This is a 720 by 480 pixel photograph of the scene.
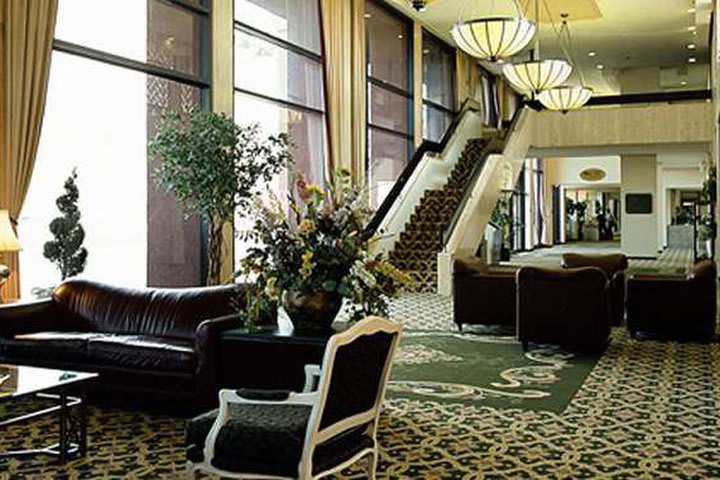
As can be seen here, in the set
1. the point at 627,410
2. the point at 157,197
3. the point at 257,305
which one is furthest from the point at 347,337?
the point at 157,197

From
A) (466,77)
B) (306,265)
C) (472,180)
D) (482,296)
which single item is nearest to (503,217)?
(466,77)

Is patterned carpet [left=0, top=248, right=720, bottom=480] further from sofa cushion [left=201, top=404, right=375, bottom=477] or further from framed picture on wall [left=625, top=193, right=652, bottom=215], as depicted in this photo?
framed picture on wall [left=625, top=193, right=652, bottom=215]

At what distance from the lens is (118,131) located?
31.7 feet

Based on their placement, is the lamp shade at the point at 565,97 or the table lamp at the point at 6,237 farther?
the lamp shade at the point at 565,97

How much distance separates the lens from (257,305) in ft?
15.9

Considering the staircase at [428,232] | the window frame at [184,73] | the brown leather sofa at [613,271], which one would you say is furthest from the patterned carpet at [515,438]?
the staircase at [428,232]

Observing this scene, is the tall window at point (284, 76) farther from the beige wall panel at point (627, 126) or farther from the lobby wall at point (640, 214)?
the lobby wall at point (640, 214)

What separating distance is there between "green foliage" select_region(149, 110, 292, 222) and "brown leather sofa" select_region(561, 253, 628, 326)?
442cm

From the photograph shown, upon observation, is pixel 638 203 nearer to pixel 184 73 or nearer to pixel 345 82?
pixel 345 82

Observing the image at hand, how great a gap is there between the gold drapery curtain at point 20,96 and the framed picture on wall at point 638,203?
17.6 meters

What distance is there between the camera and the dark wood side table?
192 inches

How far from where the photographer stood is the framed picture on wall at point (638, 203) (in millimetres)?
21719

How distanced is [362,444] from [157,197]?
698 centimetres

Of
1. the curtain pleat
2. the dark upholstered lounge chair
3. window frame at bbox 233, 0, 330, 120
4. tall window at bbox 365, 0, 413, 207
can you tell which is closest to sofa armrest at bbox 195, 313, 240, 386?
the dark upholstered lounge chair
